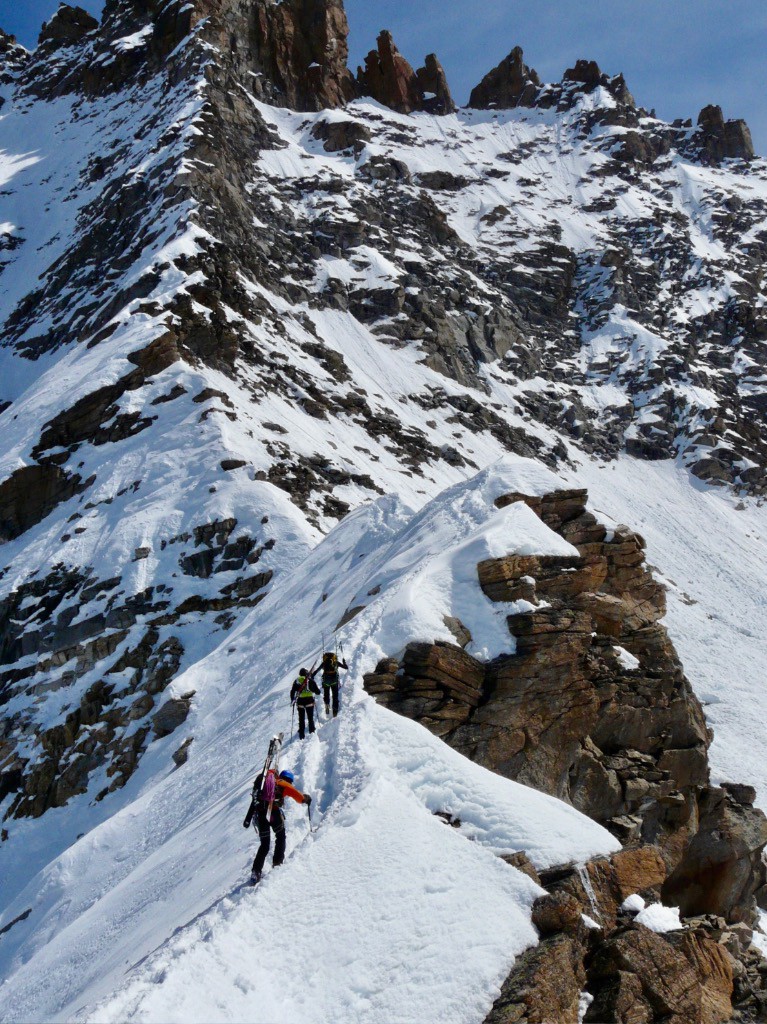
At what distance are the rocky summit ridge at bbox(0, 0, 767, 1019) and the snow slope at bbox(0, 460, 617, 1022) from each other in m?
1.48

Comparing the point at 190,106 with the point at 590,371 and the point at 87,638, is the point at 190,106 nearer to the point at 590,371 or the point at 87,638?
the point at 590,371

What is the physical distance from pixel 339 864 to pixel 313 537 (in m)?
24.2

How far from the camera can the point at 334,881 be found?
800 cm

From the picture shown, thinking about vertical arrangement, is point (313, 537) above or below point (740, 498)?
above

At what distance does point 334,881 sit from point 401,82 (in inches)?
5659

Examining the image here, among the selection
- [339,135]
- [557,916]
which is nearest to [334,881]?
[557,916]

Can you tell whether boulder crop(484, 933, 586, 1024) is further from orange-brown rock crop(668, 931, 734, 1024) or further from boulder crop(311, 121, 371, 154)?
boulder crop(311, 121, 371, 154)

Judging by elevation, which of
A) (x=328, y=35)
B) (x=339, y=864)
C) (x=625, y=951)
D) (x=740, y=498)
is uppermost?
(x=328, y=35)

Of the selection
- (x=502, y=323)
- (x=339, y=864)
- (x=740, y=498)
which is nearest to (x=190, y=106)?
(x=502, y=323)

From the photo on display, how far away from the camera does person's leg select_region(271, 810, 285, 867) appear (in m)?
8.34

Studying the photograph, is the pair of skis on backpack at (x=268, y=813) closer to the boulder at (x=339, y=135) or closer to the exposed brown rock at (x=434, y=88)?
the boulder at (x=339, y=135)

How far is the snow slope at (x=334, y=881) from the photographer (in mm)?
6934

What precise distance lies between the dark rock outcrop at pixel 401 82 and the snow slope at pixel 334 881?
131 m

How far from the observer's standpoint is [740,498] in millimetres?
74062
